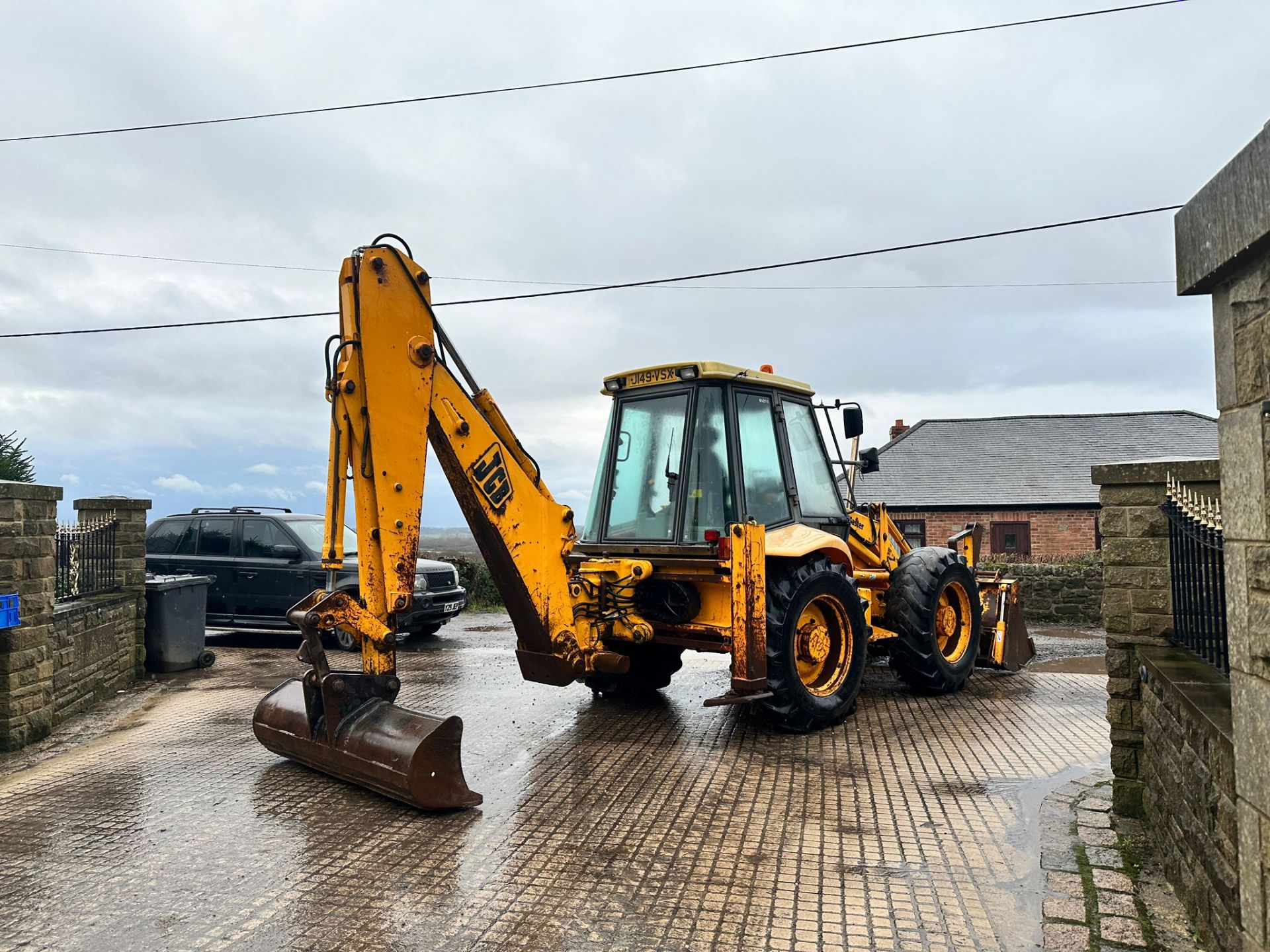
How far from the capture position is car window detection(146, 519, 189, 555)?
12789 mm

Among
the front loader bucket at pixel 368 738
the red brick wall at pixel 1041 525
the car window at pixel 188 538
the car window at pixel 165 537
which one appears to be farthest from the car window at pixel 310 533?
the red brick wall at pixel 1041 525

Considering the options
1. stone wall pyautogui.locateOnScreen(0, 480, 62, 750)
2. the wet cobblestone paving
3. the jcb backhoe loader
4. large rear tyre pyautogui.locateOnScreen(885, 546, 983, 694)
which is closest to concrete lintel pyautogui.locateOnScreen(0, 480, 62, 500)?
stone wall pyautogui.locateOnScreen(0, 480, 62, 750)

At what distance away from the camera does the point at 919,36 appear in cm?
1121

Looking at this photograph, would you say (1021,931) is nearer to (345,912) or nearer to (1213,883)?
(1213,883)

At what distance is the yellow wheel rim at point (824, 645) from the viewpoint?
7043 mm

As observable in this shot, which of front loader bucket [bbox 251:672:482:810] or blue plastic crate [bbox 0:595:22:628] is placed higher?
blue plastic crate [bbox 0:595:22:628]

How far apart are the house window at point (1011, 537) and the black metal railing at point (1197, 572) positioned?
20066 millimetres

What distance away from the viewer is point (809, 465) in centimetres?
784

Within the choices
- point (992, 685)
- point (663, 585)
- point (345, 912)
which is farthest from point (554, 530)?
point (992, 685)

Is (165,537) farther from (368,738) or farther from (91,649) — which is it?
(368,738)

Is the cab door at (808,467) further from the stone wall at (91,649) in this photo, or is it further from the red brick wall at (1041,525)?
the red brick wall at (1041,525)

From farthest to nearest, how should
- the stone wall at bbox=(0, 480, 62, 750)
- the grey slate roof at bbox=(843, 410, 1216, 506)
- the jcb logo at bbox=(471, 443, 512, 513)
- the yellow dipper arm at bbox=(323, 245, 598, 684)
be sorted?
the grey slate roof at bbox=(843, 410, 1216, 506) < the stone wall at bbox=(0, 480, 62, 750) < the jcb logo at bbox=(471, 443, 512, 513) < the yellow dipper arm at bbox=(323, 245, 598, 684)

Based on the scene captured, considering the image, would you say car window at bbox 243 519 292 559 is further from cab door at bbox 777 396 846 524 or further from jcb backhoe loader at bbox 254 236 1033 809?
cab door at bbox 777 396 846 524

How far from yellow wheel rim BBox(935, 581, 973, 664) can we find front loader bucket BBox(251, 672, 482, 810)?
5234 millimetres
